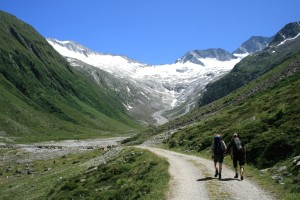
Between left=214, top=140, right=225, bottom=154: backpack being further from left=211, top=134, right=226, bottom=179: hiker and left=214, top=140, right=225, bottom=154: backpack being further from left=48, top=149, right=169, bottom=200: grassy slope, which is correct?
left=48, top=149, right=169, bottom=200: grassy slope

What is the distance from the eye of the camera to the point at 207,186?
2309 centimetres

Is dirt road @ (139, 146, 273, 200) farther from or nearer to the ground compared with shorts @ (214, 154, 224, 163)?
nearer to the ground

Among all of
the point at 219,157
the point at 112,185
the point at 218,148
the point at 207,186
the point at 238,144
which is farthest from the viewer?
the point at 112,185

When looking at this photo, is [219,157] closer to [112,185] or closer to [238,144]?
[238,144]

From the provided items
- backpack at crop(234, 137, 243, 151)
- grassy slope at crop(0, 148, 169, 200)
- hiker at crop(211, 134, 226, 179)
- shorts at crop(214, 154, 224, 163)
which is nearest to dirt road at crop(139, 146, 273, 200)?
grassy slope at crop(0, 148, 169, 200)

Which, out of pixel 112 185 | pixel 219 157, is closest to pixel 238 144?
pixel 219 157

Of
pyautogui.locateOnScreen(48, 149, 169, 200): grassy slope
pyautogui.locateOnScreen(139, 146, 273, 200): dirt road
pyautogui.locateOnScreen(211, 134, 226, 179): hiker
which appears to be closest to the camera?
pyautogui.locateOnScreen(139, 146, 273, 200): dirt road

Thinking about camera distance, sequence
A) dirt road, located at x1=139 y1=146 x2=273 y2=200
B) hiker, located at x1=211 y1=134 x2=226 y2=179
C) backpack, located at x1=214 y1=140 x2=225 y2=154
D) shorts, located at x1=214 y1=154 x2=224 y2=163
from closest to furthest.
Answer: dirt road, located at x1=139 y1=146 x2=273 y2=200
shorts, located at x1=214 y1=154 x2=224 y2=163
hiker, located at x1=211 y1=134 x2=226 y2=179
backpack, located at x1=214 y1=140 x2=225 y2=154

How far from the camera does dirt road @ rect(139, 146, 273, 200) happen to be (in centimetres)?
2061

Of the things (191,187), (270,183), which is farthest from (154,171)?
(270,183)

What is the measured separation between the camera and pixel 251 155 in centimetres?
3241

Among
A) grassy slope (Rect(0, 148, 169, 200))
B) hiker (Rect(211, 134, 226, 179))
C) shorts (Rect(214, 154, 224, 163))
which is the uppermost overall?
hiker (Rect(211, 134, 226, 179))

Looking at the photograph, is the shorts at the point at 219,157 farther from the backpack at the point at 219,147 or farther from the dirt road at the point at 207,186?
the dirt road at the point at 207,186

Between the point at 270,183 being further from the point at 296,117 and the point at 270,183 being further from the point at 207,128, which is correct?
the point at 207,128
